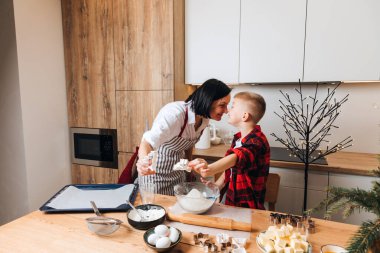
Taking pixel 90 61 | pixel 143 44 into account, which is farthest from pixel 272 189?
pixel 90 61

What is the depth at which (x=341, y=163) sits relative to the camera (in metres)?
1.85

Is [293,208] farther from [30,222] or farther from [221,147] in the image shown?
[30,222]

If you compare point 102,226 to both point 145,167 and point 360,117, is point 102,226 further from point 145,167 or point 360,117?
point 360,117

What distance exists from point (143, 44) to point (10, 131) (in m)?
1.43

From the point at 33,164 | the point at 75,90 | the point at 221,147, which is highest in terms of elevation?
the point at 75,90

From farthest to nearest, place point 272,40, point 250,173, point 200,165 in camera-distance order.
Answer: point 272,40 → point 250,173 → point 200,165

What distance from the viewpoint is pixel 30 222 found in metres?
1.02

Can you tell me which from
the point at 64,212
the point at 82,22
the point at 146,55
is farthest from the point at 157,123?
the point at 82,22

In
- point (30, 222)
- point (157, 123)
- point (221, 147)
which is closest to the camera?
point (30, 222)

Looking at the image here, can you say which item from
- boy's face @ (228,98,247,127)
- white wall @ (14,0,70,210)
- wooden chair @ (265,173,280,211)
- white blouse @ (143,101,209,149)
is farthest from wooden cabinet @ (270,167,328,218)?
white wall @ (14,0,70,210)

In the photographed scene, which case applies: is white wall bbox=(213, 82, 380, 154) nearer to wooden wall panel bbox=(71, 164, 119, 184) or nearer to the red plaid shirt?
the red plaid shirt

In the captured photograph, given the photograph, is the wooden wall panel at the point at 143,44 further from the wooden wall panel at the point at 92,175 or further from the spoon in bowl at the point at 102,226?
the spoon in bowl at the point at 102,226

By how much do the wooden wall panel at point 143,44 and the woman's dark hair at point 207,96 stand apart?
86cm

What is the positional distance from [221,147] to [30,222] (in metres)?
1.69
